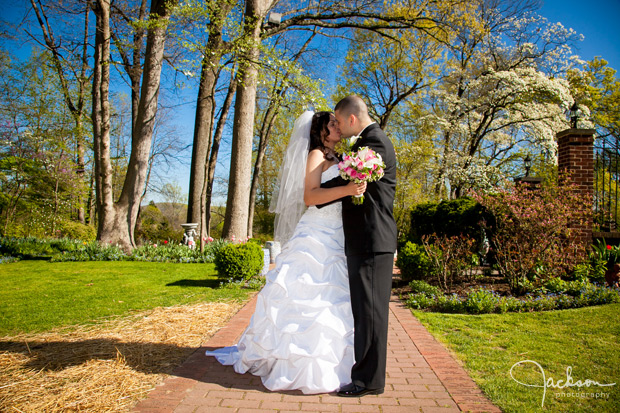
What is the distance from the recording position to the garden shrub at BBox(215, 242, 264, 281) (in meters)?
7.85

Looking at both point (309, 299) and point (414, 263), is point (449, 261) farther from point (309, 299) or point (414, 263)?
point (309, 299)

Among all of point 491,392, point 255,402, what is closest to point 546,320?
point 491,392

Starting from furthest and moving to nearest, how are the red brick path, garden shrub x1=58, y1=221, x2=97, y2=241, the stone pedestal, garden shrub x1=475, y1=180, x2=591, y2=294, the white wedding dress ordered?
1. garden shrub x1=58, y1=221, x2=97, y2=241
2. the stone pedestal
3. garden shrub x1=475, y1=180, x2=591, y2=294
4. the white wedding dress
5. the red brick path

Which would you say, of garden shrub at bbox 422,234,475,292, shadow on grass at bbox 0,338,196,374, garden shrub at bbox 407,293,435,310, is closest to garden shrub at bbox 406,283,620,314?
garden shrub at bbox 407,293,435,310

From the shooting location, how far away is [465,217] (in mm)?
9375

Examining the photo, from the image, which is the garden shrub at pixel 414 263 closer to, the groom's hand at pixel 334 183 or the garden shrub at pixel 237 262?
the garden shrub at pixel 237 262

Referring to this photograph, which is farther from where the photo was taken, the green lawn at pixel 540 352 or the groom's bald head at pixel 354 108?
the groom's bald head at pixel 354 108

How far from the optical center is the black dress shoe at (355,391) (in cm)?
296

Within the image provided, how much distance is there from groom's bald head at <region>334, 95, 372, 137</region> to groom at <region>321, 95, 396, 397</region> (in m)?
0.17

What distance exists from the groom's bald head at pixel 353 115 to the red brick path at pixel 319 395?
2325 mm

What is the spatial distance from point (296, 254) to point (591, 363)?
10.5ft

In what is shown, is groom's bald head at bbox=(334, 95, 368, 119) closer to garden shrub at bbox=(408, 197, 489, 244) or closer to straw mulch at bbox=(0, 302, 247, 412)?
straw mulch at bbox=(0, 302, 247, 412)

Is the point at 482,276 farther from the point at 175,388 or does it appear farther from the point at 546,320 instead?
the point at 175,388

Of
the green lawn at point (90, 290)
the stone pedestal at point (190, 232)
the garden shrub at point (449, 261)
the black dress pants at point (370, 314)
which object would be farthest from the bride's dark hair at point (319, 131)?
the stone pedestal at point (190, 232)
